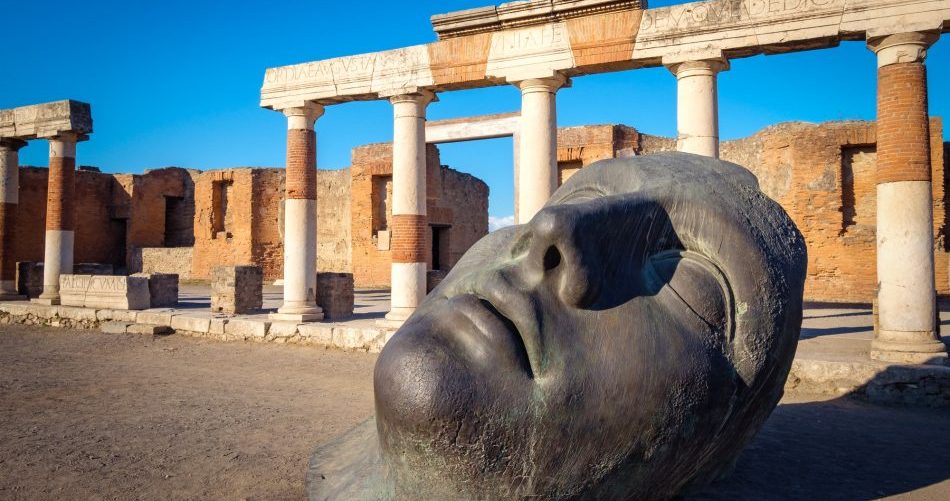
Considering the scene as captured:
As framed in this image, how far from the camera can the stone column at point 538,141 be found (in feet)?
28.9

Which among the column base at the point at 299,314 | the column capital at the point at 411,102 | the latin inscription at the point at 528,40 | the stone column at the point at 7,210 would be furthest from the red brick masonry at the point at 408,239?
the stone column at the point at 7,210

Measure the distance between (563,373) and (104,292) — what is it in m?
13.0

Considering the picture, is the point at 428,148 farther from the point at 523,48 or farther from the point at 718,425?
the point at 718,425

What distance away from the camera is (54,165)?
44.2 feet

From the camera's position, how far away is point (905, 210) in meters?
6.91

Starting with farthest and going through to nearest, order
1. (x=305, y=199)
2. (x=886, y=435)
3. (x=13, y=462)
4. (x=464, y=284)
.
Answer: (x=305, y=199) < (x=886, y=435) < (x=13, y=462) < (x=464, y=284)

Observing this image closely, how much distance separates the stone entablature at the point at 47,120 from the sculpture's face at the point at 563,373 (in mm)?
14068

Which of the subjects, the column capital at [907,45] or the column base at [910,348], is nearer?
the column base at [910,348]

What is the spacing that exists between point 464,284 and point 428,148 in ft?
57.3

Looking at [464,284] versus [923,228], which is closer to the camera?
[464,284]

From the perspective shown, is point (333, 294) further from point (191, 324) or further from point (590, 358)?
point (590, 358)

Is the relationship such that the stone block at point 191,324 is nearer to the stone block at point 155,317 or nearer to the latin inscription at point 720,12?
the stone block at point 155,317

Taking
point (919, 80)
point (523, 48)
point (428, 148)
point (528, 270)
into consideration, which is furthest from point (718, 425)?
point (428, 148)

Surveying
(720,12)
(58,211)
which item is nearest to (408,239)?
(720,12)
